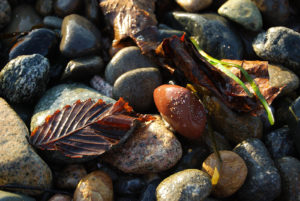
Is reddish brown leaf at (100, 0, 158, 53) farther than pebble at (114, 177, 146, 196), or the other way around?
reddish brown leaf at (100, 0, 158, 53)

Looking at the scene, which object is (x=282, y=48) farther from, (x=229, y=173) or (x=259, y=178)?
(x=229, y=173)

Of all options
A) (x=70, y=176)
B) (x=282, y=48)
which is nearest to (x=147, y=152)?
(x=70, y=176)

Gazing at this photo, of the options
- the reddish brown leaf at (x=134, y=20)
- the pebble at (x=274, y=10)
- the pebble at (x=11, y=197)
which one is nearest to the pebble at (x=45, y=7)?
the reddish brown leaf at (x=134, y=20)

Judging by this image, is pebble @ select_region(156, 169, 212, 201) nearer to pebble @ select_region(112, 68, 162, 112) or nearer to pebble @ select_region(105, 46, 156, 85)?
pebble @ select_region(112, 68, 162, 112)

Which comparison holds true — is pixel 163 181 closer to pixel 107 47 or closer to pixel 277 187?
pixel 277 187

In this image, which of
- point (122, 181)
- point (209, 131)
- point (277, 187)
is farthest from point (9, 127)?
point (277, 187)

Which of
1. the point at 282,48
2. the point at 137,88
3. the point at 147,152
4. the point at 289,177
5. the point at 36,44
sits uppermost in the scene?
the point at 36,44

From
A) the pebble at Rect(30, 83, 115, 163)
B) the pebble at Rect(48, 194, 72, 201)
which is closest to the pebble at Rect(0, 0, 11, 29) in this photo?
the pebble at Rect(30, 83, 115, 163)
